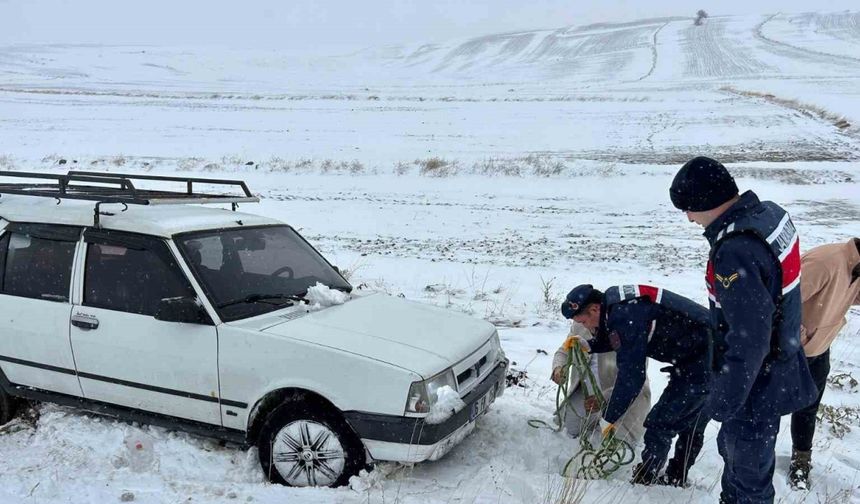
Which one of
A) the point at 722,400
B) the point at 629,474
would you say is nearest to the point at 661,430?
the point at 629,474

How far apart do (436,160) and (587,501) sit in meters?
16.8

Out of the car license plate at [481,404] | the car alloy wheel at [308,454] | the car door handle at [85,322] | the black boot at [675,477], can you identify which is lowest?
the black boot at [675,477]

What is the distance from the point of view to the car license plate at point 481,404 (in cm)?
400

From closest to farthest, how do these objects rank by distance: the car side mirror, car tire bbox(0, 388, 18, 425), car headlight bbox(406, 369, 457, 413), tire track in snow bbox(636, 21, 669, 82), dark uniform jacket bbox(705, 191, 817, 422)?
1. dark uniform jacket bbox(705, 191, 817, 422)
2. car headlight bbox(406, 369, 457, 413)
3. the car side mirror
4. car tire bbox(0, 388, 18, 425)
5. tire track in snow bbox(636, 21, 669, 82)

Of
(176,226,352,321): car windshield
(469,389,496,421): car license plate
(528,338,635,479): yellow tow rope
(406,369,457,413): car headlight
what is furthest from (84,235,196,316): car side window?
(528,338,635,479): yellow tow rope

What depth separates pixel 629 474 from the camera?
421cm

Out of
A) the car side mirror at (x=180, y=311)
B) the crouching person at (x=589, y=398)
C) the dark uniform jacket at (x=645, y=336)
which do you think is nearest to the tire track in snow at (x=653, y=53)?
the crouching person at (x=589, y=398)

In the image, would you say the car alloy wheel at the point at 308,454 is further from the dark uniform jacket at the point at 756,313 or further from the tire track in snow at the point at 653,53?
the tire track in snow at the point at 653,53

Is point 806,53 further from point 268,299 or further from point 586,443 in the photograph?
point 268,299

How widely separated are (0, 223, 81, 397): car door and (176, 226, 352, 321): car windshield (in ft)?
3.04

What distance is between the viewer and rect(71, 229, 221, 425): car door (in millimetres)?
4016

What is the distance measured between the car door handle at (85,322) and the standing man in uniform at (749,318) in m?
3.62

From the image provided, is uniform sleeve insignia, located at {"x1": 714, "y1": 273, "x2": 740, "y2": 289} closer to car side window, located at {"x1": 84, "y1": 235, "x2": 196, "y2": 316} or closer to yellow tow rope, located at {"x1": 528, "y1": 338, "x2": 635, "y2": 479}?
yellow tow rope, located at {"x1": 528, "y1": 338, "x2": 635, "y2": 479}

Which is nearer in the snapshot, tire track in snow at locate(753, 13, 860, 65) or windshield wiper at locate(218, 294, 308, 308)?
windshield wiper at locate(218, 294, 308, 308)
